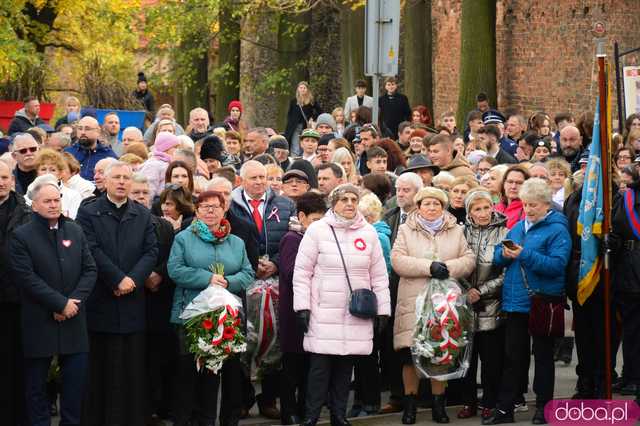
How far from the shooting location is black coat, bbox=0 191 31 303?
35.4 ft

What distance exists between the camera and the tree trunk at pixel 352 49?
2966cm

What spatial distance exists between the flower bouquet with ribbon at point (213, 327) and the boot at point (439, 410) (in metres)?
1.71

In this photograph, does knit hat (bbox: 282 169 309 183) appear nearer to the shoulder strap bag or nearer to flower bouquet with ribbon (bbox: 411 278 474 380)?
flower bouquet with ribbon (bbox: 411 278 474 380)

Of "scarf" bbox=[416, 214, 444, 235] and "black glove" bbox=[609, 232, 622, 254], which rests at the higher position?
"scarf" bbox=[416, 214, 444, 235]

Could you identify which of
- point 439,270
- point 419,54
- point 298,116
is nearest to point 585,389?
point 439,270

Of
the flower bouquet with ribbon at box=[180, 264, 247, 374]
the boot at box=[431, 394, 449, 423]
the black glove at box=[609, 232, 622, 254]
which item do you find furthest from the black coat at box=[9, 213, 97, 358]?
the black glove at box=[609, 232, 622, 254]

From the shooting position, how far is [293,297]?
37.2 ft

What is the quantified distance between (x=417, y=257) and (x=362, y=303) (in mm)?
764

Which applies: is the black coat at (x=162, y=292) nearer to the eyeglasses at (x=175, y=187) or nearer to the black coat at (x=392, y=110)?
the eyeglasses at (x=175, y=187)

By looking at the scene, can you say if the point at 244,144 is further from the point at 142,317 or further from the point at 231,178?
the point at 142,317

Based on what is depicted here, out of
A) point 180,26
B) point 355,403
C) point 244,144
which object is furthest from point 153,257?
point 180,26

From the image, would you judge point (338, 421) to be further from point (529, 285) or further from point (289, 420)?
point (529, 285)

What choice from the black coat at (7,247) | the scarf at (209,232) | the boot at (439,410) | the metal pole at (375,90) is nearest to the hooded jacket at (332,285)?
the scarf at (209,232)

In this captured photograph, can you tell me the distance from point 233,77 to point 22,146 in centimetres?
2140
